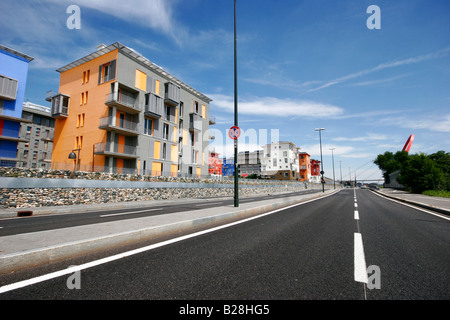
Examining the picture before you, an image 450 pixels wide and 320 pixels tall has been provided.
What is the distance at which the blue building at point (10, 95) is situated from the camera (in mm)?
23359

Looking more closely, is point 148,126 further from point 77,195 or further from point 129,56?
point 77,195

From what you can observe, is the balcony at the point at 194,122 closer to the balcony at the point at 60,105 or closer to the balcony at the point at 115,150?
the balcony at the point at 115,150

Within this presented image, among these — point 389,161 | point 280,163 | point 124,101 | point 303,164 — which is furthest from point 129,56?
point 303,164

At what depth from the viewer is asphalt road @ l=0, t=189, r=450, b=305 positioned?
2.39 metres

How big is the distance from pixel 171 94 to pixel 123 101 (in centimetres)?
715

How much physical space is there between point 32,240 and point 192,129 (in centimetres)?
3181

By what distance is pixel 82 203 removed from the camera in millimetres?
15078

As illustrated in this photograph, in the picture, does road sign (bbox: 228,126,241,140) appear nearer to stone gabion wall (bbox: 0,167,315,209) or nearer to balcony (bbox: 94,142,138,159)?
stone gabion wall (bbox: 0,167,315,209)

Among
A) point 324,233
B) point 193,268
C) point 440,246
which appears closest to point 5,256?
point 193,268

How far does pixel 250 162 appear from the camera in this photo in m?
110

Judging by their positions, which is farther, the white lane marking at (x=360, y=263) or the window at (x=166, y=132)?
the window at (x=166, y=132)

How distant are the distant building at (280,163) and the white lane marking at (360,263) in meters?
83.4

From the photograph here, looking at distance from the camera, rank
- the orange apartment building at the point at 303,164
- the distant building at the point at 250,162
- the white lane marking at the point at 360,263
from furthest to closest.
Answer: the orange apartment building at the point at 303,164 → the distant building at the point at 250,162 → the white lane marking at the point at 360,263

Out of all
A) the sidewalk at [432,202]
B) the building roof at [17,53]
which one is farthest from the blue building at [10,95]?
the sidewalk at [432,202]
